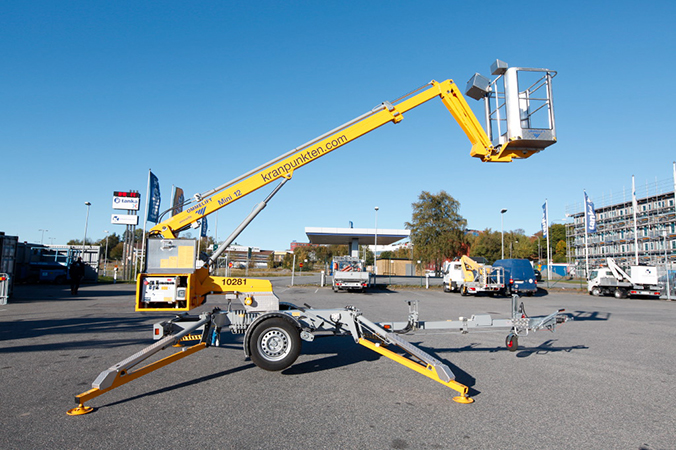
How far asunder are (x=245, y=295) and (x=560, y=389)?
16.8 feet

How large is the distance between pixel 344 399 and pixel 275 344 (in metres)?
1.63

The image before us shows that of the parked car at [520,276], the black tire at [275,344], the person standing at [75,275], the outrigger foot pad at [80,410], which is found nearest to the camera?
the outrigger foot pad at [80,410]

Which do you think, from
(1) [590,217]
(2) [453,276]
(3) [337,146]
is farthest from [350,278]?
(1) [590,217]

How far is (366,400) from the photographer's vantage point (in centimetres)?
547

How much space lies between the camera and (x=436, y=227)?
142ft

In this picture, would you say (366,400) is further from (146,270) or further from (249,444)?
(146,270)

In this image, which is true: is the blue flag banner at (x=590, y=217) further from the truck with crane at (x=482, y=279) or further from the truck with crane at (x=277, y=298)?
the truck with crane at (x=277, y=298)

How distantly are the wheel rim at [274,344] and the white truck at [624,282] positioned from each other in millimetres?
28069

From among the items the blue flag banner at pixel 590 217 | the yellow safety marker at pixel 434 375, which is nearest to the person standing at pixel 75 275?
the yellow safety marker at pixel 434 375

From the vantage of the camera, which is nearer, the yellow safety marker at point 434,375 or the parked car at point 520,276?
the yellow safety marker at point 434,375

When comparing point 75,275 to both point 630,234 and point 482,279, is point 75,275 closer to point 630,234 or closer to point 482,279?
point 482,279

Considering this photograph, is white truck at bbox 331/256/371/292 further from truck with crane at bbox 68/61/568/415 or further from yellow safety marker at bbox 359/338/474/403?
yellow safety marker at bbox 359/338/474/403

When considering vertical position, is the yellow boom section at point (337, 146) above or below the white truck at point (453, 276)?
above

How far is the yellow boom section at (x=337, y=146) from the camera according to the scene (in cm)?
824
